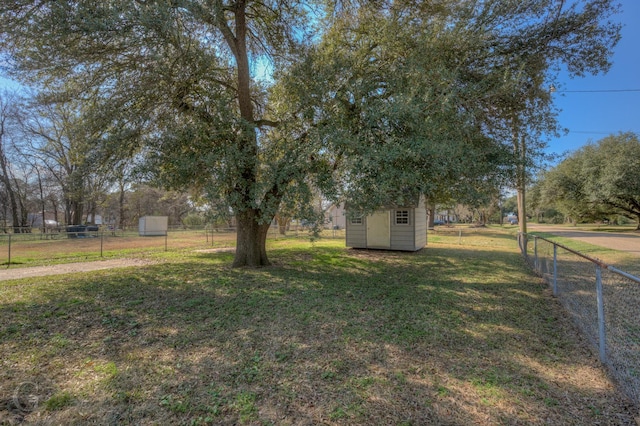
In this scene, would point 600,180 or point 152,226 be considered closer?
point 600,180

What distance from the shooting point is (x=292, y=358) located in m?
3.07

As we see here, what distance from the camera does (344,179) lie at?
543 centimetres

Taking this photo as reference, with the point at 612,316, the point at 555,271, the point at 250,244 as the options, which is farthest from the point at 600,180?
the point at 250,244

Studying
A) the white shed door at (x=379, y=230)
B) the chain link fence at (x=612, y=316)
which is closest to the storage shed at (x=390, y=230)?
the white shed door at (x=379, y=230)

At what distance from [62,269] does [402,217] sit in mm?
11442

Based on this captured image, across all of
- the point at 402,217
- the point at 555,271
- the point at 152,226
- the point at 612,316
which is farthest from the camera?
the point at 152,226

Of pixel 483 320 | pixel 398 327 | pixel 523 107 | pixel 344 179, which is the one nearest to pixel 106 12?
pixel 344 179

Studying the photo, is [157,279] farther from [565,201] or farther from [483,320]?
[565,201]

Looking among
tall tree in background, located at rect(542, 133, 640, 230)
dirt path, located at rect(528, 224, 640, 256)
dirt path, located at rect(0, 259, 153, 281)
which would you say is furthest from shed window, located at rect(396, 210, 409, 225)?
tall tree in background, located at rect(542, 133, 640, 230)

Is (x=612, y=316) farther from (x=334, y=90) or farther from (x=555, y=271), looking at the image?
(x=334, y=90)

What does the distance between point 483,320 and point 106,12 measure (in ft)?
24.1

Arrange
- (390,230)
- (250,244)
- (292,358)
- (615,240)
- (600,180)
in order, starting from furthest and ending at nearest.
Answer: (600,180)
(615,240)
(390,230)
(250,244)
(292,358)

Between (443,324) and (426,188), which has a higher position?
(426,188)

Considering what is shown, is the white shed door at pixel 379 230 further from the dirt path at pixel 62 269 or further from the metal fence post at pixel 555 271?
the dirt path at pixel 62 269
